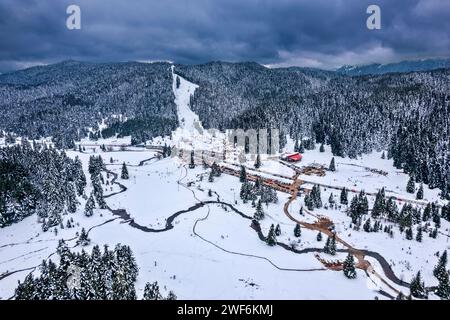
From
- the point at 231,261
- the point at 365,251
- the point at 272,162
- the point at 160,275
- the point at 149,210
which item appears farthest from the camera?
the point at 272,162

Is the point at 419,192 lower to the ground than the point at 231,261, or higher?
higher

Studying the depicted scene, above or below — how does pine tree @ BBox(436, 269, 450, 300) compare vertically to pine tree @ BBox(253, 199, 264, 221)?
below

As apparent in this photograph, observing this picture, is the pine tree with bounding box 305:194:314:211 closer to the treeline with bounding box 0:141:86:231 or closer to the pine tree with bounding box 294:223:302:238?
the pine tree with bounding box 294:223:302:238

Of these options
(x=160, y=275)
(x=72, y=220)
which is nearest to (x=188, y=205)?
(x=72, y=220)

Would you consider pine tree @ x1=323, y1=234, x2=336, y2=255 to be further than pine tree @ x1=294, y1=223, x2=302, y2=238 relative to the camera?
No

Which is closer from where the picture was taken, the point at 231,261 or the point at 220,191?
the point at 231,261

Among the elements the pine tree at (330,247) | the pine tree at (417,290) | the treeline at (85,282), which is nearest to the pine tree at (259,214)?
the pine tree at (330,247)

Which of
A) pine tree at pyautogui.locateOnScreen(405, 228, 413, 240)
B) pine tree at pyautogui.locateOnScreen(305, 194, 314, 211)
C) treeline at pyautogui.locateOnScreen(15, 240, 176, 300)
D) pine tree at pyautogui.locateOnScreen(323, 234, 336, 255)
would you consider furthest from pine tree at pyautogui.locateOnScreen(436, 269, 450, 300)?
treeline at pyautogui.locateOnScreen(15, 240, 176, 300)
